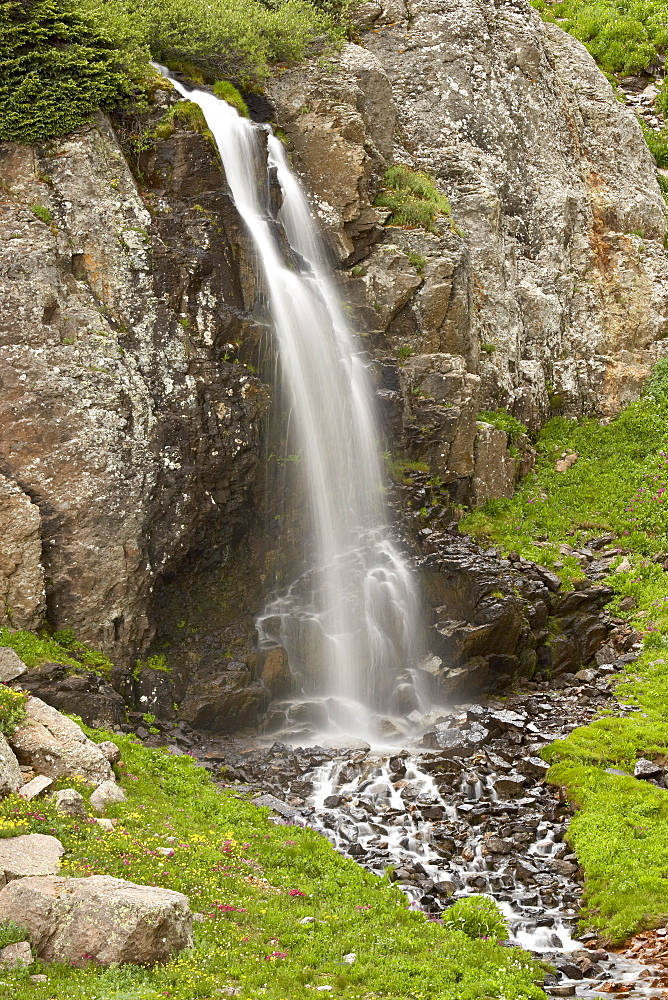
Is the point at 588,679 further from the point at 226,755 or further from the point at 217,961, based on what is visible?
the point at 217,961

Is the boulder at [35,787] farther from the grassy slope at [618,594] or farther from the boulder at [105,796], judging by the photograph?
the grassy slope at [618,594]

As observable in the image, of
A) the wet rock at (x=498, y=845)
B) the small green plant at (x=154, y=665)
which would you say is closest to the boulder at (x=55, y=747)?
the small green plant at (x=154, y=665)

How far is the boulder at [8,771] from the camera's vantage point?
396 inches

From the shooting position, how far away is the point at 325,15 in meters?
26.3

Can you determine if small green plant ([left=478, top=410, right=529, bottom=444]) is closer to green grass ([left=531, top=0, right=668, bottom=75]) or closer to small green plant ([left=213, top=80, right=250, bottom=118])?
small green plant ([left=213, top=80, right=250, bottom=118])

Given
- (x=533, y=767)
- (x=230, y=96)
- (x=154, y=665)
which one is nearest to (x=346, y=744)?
(x=533, y=767)

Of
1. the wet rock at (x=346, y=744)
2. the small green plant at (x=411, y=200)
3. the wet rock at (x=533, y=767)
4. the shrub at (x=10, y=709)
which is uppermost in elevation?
the small green plant at (x=411, y=200)

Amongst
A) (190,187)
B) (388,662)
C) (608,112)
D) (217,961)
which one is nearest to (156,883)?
(217,961)

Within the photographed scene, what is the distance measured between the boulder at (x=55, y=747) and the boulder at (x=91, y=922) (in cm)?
350

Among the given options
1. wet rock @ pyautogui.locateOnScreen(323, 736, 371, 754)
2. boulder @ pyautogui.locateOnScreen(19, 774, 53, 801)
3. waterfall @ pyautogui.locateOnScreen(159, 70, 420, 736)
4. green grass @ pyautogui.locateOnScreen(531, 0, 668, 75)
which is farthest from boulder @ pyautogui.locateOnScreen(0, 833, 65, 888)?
green grass @ pyautogui.locateOnScreen(531, 0, 668, 75)

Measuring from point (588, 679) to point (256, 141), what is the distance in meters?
15.9

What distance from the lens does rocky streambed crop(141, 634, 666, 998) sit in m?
10.1

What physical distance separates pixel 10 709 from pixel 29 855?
338cm

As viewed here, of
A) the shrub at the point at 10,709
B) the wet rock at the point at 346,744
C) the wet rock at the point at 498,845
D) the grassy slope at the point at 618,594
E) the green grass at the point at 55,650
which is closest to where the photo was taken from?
the grassy slope at the point at 618,594
